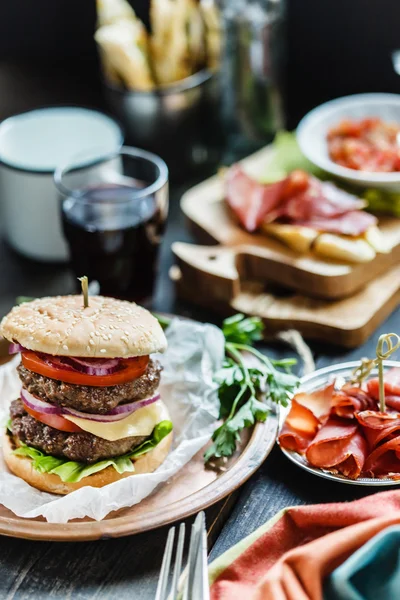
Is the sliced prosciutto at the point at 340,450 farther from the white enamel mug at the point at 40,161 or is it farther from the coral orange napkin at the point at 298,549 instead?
the white enamel mug at the point at 40,161

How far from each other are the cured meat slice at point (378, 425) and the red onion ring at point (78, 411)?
492mm

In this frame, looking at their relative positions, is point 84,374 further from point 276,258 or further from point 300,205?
point 300,205

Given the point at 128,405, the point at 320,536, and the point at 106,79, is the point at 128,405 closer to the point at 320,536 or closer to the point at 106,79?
the point at 320,536

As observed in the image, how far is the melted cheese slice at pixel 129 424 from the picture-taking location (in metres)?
1.88

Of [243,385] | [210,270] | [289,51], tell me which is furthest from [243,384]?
[289,51]

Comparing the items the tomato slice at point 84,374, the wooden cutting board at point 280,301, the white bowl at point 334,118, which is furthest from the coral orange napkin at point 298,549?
the white bowl at point 334,118

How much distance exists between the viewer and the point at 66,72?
3.98 meters

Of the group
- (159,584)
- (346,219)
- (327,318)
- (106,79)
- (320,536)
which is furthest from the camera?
(106,79)

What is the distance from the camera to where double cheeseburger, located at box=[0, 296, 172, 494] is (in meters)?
1.85

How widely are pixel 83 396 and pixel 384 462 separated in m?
0.67

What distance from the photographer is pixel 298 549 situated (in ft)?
5.32

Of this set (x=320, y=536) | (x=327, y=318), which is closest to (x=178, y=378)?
(x=327, y=318)

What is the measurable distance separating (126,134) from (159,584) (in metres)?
1.95

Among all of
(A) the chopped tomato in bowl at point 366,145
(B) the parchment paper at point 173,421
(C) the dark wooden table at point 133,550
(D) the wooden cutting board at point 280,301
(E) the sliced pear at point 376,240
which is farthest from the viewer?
(A) the chopped tomato in bowl at point 366,145
